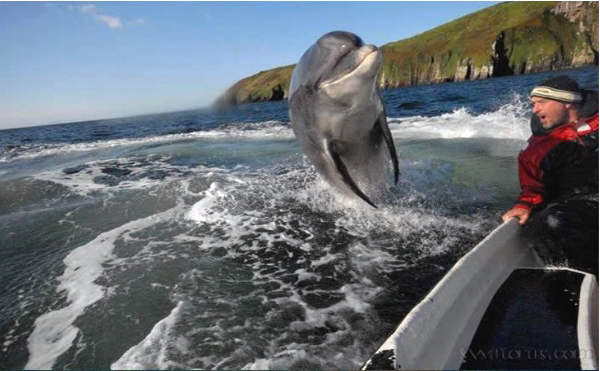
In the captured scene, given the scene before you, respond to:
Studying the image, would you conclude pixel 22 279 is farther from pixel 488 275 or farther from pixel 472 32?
pixel 472 32

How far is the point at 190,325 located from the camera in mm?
4012

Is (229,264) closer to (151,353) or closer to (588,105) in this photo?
(151,353)

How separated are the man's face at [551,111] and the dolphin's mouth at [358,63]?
1.78 m

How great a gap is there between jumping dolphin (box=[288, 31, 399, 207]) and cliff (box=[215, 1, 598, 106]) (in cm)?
7323

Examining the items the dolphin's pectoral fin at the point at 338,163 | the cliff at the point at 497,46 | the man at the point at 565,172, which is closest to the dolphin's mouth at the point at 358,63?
the dolphin's pectoral fin at the point at 338,163

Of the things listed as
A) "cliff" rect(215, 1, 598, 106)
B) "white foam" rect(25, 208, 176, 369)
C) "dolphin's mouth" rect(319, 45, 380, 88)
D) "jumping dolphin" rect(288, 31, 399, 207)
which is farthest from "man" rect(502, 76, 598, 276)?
"cliff" rect(215, 1, 598, 106)

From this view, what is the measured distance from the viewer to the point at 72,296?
16.0 feet

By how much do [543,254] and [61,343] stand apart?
15.9ft

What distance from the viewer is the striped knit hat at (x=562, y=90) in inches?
149

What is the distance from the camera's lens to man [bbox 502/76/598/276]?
3.76m

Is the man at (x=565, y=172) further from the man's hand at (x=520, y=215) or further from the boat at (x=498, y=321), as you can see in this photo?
the boat at (x=498, y=321)

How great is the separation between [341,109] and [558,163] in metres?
2.59

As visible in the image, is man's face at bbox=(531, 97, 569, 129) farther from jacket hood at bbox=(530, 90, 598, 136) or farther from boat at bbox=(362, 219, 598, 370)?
boat at bbox=(362, 219, 598, 370)

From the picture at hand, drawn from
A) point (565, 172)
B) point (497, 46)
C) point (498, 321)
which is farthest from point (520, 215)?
point (497, 46)
